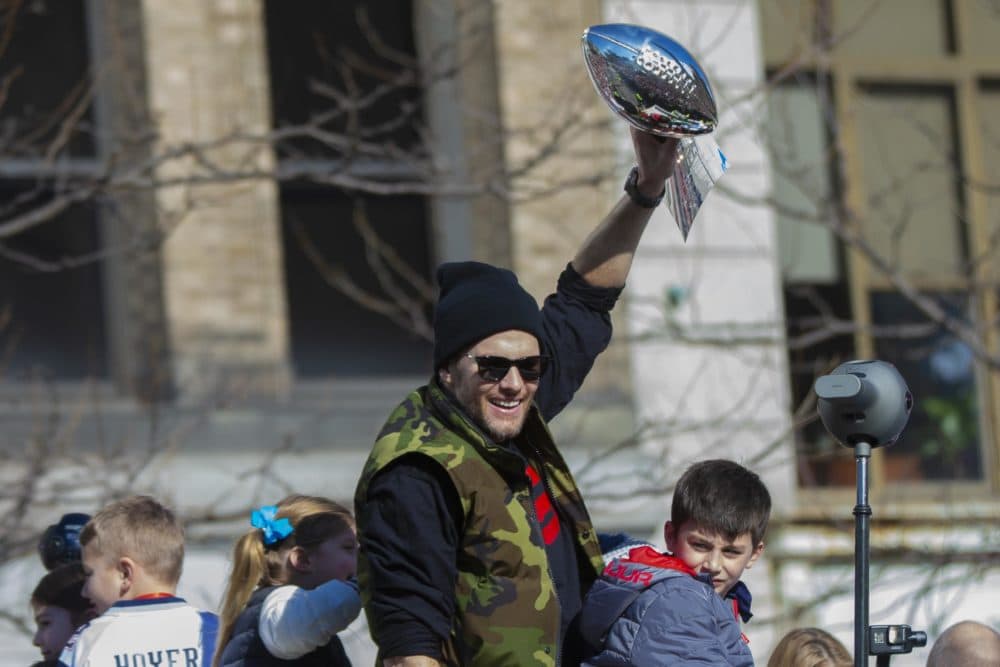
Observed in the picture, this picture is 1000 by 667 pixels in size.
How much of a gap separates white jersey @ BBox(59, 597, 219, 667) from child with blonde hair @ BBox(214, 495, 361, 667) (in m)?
0.22

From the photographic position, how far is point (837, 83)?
10.6 m

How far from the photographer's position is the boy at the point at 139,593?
204 inches

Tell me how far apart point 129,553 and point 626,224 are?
176cm

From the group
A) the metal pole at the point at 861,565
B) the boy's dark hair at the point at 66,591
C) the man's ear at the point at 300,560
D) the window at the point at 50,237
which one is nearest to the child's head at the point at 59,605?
the boy's dark hair at the point at 66,591

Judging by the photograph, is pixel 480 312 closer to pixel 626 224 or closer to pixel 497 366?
pixel 497 366

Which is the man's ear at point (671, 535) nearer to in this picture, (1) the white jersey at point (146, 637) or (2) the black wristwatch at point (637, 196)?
(2) the black wristwatch at point (637, 196)

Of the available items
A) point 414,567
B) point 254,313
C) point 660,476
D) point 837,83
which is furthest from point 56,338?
point 414,567

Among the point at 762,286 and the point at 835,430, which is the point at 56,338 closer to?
the point at 762,286

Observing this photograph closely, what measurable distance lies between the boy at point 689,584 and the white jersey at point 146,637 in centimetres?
146

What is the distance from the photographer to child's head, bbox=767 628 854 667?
17.0ft

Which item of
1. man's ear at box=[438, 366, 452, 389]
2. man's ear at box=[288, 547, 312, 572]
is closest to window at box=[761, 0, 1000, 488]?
man's ear at box=[288, 547, 312, 572]

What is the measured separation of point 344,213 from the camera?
969 cm

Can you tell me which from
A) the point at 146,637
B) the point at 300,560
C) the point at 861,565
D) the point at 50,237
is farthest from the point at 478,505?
the point at 50,237

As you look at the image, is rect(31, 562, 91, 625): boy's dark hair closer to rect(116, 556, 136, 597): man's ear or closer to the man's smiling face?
rect(116, 556, 136, 597): man's ear
